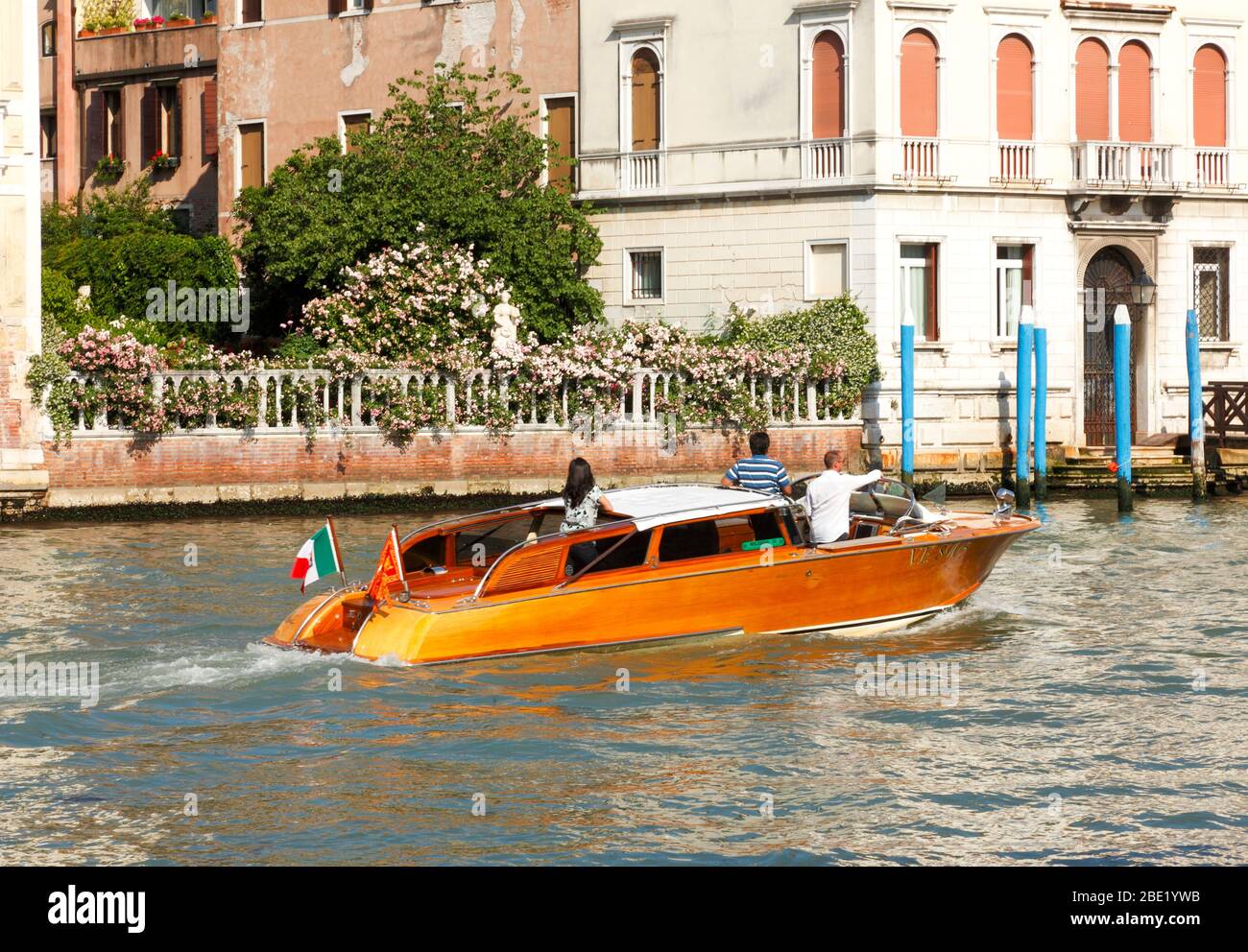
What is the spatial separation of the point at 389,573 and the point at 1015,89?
17.8 metres

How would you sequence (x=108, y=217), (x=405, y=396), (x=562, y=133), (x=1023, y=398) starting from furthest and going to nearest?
(x=108, y=217), (x=562, y=133), (x=1023, y=398), (x=405, y=396)

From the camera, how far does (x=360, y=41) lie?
101 feet

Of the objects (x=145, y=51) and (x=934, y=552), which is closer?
(x=934, y=552)

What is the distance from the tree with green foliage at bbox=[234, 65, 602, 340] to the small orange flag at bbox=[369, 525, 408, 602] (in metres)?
15.0

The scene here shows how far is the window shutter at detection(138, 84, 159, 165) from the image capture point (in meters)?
36.7

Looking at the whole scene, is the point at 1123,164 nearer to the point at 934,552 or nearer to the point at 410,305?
the point at 410,305

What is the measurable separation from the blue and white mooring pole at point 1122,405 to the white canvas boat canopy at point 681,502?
11506 mm

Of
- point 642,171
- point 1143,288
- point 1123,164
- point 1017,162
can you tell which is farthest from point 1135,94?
point 642,171

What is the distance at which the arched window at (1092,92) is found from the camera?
28.2m

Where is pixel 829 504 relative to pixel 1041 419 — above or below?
below

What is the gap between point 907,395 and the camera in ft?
85.4

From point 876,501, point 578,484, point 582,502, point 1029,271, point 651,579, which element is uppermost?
point 1029,271

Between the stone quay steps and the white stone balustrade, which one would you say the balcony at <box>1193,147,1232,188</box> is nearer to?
the stone quay steps
